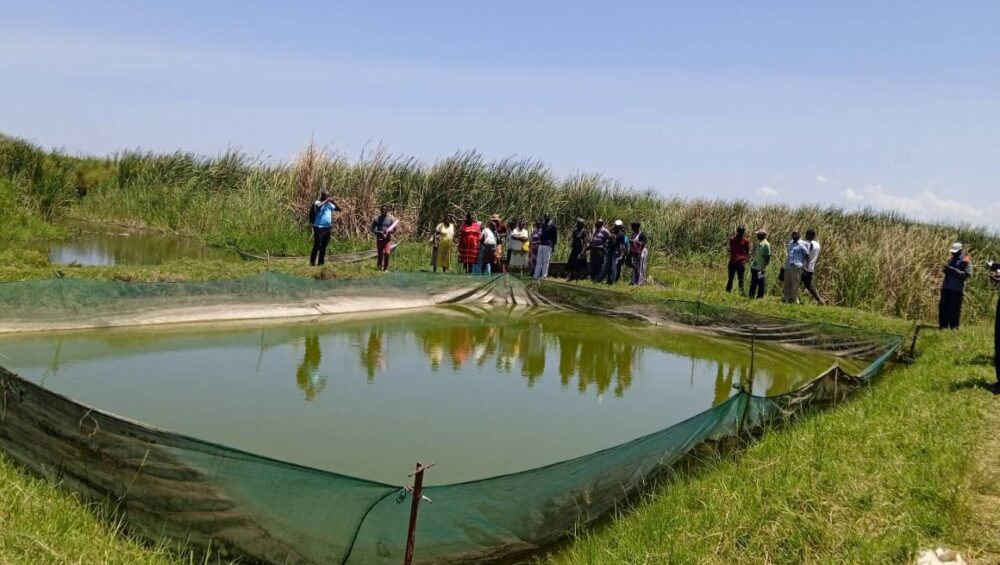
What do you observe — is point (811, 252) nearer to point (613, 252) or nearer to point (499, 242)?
point (613, 252)

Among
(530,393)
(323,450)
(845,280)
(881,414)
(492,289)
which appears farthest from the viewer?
(845,280)

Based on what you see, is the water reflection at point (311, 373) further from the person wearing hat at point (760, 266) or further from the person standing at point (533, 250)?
the person wearing hat at point (760, 266)

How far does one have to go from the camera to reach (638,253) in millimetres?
16109

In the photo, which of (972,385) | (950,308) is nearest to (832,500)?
(972,385)

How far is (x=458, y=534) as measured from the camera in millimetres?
4301

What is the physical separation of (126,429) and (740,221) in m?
20.3

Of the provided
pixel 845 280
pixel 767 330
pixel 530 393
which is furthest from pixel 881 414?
pixel 845 280

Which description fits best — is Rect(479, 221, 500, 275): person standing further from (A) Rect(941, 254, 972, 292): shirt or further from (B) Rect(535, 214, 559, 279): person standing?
(A) Rect(941, 254, 972, 292): shirt

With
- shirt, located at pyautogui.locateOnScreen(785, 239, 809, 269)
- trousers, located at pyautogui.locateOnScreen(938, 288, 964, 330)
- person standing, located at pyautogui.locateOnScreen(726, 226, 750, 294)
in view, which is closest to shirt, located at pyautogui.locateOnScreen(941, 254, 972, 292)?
trousers, located at pyautogui.locateOnScreen(938, 288, 964, 330)

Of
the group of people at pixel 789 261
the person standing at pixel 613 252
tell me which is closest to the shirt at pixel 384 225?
the person standing at pixel 613 252

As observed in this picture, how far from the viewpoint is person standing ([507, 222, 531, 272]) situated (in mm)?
16547

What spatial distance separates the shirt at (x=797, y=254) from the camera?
1438 centimetres

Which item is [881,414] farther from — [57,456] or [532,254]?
[532,254]

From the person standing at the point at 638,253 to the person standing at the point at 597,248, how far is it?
623 millimetres
